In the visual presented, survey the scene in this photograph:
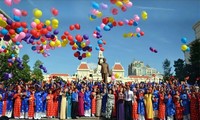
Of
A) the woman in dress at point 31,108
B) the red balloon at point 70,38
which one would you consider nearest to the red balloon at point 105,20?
the red balloon at point 70,38

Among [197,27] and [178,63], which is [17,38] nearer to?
[178,63]

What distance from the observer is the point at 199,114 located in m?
12.1

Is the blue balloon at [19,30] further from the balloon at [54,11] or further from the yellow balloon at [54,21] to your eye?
the balloon at [54,11]

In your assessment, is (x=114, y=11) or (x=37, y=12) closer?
(x=37, y=12)

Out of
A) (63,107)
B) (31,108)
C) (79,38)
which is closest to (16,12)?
(79,38)

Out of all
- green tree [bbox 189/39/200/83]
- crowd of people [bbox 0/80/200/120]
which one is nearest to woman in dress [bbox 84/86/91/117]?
crowd of people [bbox 0/80/200/120]

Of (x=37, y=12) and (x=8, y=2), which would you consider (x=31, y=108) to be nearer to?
(x=37, y=12)

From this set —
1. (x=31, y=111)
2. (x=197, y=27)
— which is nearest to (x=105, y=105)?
(x=31, y=111)

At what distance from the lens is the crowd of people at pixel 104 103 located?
12.5 m

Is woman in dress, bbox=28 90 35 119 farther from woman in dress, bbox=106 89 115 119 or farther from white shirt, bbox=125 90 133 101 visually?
white shirt, bbox=125 90 133 101

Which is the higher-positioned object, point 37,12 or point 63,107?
point 37,12

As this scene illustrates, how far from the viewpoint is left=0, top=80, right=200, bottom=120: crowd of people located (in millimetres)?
12503

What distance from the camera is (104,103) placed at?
13.3 m

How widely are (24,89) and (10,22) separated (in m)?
3.28
